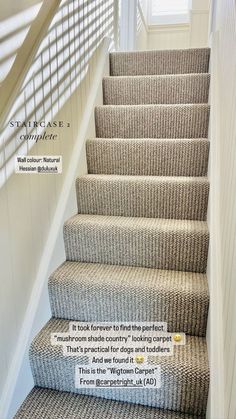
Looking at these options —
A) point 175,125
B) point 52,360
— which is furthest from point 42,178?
point 175,125

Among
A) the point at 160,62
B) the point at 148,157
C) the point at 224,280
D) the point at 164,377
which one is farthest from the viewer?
the point at 160,62

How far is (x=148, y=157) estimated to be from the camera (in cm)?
177

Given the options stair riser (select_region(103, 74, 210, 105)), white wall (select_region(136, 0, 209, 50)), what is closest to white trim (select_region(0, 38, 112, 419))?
stair riser (select_region(103, 74, 210, 105))

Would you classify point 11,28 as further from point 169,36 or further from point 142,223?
point 169,36

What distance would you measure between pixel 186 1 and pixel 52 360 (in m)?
4.29

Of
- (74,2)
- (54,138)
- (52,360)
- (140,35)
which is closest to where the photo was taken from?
(52,360)

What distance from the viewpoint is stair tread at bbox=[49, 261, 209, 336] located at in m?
1.28

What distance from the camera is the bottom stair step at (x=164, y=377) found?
1.11 meters

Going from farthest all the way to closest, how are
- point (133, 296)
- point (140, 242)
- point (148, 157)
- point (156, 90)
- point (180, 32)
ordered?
point (180, 32) < point (156, 90) < point (148, 157) < point (140, 242) < point (133, 296)

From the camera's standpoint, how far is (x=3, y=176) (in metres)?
1.09

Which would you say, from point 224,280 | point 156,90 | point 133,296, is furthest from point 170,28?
point 224,280

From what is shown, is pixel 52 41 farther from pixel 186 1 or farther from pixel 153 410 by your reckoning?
pixel 186 1

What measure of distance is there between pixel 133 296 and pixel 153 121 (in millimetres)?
1011

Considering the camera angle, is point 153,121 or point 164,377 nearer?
point 164,377
